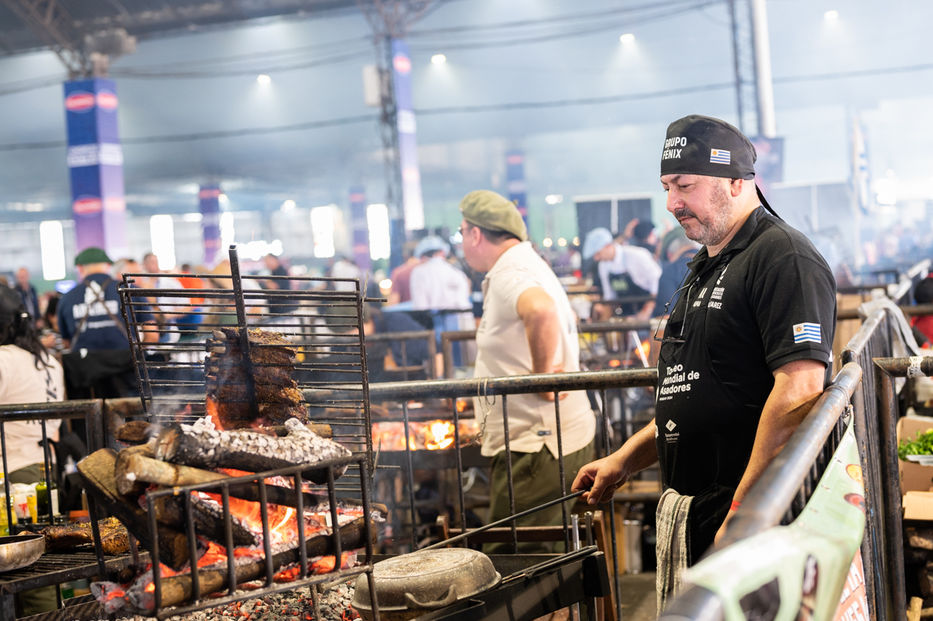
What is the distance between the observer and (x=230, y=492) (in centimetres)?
209

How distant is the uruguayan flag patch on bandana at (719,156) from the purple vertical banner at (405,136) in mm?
20442

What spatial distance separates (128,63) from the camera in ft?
96.3

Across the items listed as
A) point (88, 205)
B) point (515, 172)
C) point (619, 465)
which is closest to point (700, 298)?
point (619, 465)

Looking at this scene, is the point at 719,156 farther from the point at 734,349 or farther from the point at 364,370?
the point at 364,370

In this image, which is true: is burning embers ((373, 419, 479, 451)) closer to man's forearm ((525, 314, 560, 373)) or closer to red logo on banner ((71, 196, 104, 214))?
man's forearm ((525, 314, 560, 373))

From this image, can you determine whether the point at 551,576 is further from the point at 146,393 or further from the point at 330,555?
the point at 146,393

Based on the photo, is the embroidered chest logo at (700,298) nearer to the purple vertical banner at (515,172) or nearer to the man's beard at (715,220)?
the man's beard at (715,220)

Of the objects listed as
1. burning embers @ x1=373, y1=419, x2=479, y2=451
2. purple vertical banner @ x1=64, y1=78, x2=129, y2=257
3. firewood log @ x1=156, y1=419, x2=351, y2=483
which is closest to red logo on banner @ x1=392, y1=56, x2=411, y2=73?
purple vertical banner @ x1=64, y1=78, x2=129, y2=257

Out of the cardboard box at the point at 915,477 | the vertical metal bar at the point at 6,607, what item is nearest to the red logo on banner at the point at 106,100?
the vertical metal bar at the point at 6,607

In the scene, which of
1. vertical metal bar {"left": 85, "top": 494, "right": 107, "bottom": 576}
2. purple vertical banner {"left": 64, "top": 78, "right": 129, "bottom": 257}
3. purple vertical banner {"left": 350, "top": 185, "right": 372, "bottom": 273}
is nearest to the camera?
vertical metal bar {"left": 85, "top": 494, "right": 107, "bottom": 576}

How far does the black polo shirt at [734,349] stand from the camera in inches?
92.5

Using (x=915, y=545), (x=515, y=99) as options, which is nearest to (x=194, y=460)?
(x=915, y=545)

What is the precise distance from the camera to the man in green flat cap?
13.4ft

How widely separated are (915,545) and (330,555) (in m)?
2.99
